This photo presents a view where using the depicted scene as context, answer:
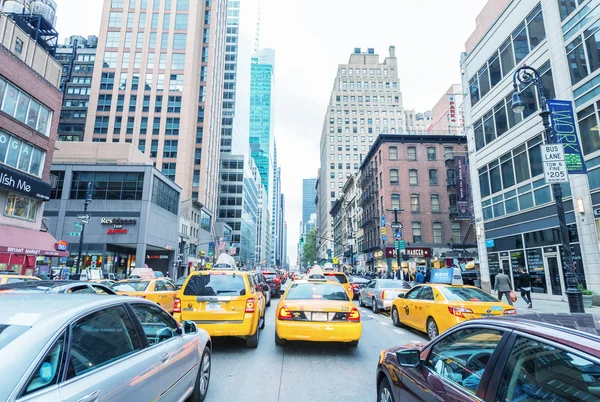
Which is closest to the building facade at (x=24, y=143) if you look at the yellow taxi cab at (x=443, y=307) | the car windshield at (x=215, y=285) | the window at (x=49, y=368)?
the car windshield at (x=215, y=285)

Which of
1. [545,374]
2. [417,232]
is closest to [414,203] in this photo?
[417,232]

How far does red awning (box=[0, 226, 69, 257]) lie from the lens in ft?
65.2

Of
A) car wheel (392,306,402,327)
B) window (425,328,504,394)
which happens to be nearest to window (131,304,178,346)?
window (425,328,504,394)

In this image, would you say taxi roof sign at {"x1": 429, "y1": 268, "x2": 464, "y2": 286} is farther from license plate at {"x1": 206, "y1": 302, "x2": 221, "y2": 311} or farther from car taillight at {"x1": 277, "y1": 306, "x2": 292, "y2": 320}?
license plate at {"x1": 206, "y1": 302, "x2": 221, "y2": 311}

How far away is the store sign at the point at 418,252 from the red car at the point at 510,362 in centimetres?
4242

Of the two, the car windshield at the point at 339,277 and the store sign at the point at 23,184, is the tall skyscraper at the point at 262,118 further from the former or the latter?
the car windshield at the point at 339,277

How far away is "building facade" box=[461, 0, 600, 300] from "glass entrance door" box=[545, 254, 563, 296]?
52mm

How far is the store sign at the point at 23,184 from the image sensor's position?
19.9 m

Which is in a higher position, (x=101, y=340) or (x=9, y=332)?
(x=9, y=332)

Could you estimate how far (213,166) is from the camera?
77.7 meters

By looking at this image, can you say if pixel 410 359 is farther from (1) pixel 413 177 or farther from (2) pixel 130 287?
(1) pixel 413 177

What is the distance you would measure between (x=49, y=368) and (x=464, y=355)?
10.3ft

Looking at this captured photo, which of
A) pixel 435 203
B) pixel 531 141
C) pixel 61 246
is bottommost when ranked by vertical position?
pixel 61 246

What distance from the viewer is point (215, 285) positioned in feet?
25.2
